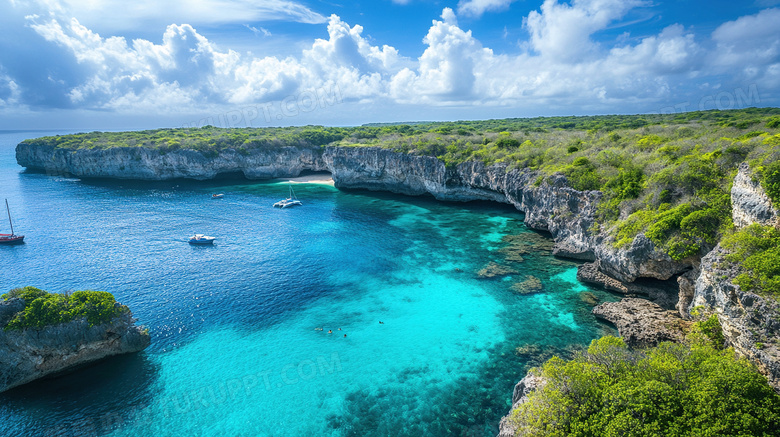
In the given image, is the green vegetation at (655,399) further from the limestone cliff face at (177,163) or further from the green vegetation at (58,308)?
the limestone cliff face at (177,163)

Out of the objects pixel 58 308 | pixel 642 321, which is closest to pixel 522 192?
pixel 642 321

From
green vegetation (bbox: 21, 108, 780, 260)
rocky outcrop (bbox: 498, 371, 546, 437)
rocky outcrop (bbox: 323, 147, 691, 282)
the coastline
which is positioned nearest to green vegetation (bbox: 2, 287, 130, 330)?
rocky outcrop (bbox: 498, 371, 546, 437)

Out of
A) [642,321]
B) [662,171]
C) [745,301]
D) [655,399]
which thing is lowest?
[642,321]

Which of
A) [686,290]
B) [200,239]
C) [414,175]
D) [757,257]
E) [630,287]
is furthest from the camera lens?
[414,175]

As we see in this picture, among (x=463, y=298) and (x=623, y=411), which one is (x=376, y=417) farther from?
(x=463, y=298)

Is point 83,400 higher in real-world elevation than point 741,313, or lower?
lower

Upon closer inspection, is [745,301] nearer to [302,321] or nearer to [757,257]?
[757,257]

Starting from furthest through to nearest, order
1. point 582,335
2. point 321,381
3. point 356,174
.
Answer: point 356,174 → point 582,335 → point 321,381

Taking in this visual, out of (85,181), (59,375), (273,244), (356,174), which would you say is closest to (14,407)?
(59,375)
